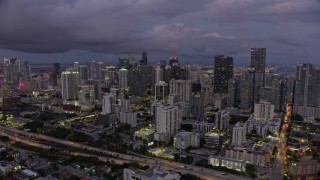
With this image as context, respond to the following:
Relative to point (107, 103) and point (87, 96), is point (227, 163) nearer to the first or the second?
point (107, 103)

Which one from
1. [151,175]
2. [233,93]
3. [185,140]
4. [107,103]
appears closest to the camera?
[151,175]

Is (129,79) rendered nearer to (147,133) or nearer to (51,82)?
(51,82)

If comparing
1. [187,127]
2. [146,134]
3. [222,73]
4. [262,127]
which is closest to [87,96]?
[187,127]

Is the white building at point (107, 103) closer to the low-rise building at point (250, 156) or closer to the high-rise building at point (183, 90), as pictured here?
the high-rise building at point (183, 90)

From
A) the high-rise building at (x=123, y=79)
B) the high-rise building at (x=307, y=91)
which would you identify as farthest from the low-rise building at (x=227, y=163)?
the high-rise building at (x=123, y=79)

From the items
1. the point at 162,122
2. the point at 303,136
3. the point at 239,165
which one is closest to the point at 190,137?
the point at 162,122

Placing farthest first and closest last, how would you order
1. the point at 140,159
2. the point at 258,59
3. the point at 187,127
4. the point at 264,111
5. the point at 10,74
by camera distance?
the point at 10,74, the point at 258,59, the point at 264,111, the point at 187,127, the point at 140,159
